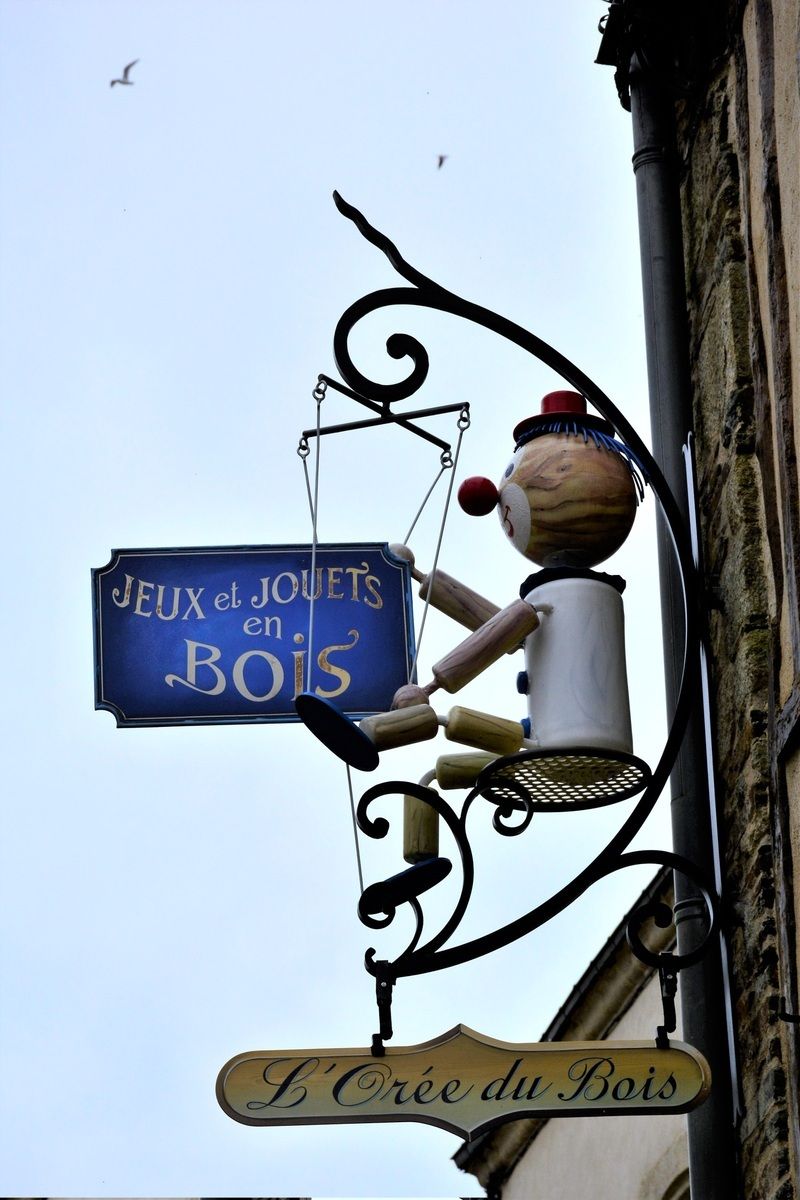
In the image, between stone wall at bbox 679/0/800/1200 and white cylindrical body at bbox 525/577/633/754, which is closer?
stone wall at bbox 679/0/800/1200

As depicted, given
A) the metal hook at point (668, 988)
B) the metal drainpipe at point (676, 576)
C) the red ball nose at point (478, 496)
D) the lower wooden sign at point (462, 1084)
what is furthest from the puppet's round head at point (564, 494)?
the lower wooden sign at point (462, 1084)

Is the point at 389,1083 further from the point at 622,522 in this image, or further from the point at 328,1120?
the point at 622,522

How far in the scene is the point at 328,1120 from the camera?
3320 millimetres

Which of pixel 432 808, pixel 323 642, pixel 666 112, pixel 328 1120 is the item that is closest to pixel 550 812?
pixel 432 808

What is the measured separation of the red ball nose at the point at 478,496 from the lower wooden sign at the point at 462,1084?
118cm

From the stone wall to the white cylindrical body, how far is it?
0.25m

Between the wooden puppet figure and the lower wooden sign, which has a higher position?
the wooden puppet figure

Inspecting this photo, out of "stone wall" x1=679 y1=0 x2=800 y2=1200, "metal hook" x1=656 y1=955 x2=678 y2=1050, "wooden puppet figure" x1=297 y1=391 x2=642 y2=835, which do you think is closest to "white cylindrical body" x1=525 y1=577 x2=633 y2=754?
"wooden puppet figure" x1=297 y1=391 x2=642 y2=835

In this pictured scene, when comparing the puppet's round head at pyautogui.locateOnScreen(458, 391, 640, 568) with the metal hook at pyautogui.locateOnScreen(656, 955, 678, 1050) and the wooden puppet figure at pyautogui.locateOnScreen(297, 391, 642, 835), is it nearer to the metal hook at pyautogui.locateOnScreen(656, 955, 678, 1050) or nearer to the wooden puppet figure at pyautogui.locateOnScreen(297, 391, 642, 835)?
the wooden puppet figure at pyautogui.locateOnScreen(297, 391, 642, 835)

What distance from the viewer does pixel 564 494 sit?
154 inches

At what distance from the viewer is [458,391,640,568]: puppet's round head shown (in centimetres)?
392

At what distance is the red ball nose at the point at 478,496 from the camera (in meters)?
4.04

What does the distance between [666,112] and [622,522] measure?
1.40 m

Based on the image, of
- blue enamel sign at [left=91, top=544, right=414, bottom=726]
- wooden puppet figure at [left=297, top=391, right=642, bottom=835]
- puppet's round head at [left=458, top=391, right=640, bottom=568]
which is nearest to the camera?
wooden puppet figure at [left=297, top=391, right=642, bottom=835]
